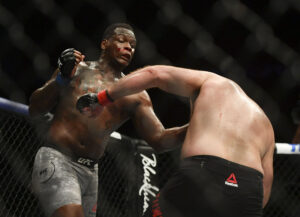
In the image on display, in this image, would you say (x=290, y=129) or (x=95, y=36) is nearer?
(x=290, y=129)

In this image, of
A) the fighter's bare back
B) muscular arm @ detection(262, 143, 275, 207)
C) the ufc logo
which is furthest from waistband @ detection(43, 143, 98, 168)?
muscular arm @ detection(262, 143, 275, 207)

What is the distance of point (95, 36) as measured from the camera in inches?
179


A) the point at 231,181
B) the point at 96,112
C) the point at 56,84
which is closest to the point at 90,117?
the point at 96,112

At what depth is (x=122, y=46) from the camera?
7.88 ft

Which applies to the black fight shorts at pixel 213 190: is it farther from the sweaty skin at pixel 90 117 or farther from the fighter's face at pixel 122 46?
the fighter's face at pixel 122 46

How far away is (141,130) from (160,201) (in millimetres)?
837

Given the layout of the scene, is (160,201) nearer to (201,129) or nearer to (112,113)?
(201,129)

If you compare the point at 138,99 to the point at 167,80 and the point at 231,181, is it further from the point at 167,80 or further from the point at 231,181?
the point at 231,181

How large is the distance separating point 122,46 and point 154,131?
54 centimetres

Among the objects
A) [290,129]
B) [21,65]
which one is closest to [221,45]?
[290,129]

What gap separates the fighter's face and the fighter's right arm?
0.39 meters

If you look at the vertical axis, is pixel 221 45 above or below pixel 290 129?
above

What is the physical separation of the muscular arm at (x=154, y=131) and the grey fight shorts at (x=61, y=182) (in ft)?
1.06

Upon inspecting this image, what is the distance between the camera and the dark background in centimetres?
396
